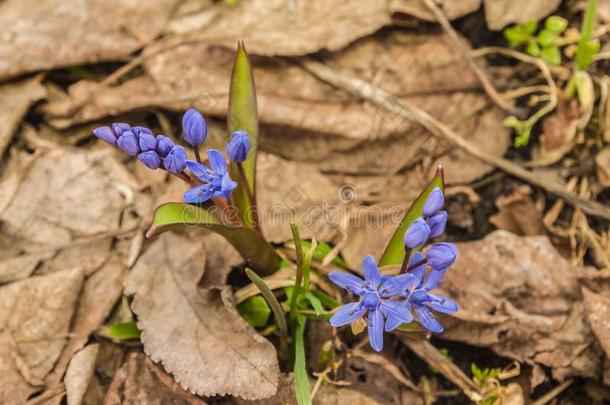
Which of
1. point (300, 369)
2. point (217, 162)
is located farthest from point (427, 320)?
point (217, 162)

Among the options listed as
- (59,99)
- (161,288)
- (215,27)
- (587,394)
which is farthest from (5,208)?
(587,394)

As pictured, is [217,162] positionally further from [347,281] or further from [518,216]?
[518,216]

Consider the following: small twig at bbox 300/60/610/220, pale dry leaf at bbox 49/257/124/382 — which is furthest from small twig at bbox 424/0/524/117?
pale dry leaf at bbox 49/257/124/382

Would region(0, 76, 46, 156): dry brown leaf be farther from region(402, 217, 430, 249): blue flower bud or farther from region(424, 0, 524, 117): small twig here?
region(402, 217, 430, 249): blue flower bud

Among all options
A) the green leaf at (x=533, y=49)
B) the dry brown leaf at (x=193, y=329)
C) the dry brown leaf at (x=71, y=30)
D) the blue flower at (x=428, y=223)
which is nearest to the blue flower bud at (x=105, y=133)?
the dry brown leaf at (x=193, y=329)

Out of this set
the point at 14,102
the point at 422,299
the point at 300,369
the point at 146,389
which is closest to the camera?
the point at 422,299

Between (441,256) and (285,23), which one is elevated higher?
(285,23)
